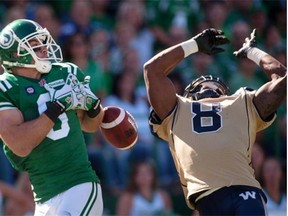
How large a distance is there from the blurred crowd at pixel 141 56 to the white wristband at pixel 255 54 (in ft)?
9.74

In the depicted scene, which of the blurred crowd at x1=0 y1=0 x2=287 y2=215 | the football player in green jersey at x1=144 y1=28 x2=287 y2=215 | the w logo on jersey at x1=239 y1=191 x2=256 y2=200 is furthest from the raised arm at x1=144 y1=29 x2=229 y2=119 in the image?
the blurred crowd at x1=0 y1=0 x2=287 y2=215

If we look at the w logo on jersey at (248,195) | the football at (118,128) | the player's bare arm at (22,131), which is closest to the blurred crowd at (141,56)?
the football at (118,128)

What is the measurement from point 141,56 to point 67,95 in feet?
14.9

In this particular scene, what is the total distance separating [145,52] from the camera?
985cm

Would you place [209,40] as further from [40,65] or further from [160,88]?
[40,65]

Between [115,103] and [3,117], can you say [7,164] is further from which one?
[3,117]

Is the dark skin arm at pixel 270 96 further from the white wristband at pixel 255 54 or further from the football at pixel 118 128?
the football at pixel 118 128

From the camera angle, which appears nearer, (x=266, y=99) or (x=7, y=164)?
(x=266, y=99)

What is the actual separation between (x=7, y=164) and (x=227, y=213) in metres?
3.58

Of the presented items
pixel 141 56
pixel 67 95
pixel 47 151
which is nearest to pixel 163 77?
pixel 67 95

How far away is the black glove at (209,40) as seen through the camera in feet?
19.0

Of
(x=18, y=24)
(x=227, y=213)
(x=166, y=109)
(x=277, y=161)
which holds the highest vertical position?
(x=18, y=24)

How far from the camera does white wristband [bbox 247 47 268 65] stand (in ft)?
19.1

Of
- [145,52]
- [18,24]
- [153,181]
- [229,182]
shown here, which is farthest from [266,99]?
[145,52]
